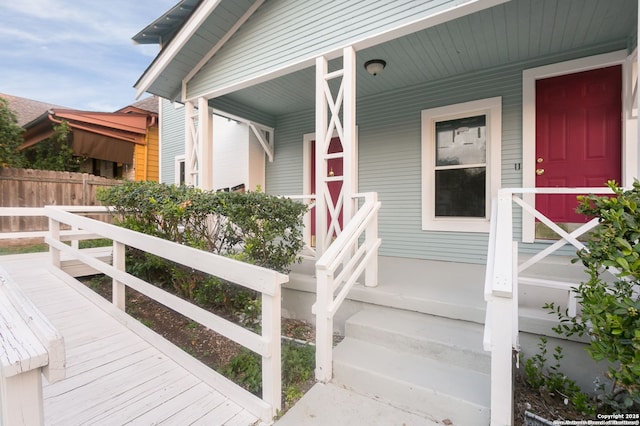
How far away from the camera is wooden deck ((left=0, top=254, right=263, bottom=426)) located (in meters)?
1.71

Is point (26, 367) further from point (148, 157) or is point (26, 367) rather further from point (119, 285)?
point (148, 157)

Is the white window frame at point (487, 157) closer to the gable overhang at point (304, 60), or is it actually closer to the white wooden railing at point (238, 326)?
the gable overhang at point (304, 60)

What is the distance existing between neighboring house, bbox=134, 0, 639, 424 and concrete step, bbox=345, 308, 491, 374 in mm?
126

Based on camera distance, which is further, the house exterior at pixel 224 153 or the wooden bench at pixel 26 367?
the house exterior at pixel 224 153

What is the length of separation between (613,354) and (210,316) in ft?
7.13

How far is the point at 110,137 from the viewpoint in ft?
27.6

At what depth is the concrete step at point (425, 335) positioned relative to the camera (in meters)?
2.06

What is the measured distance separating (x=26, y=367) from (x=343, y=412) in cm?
165

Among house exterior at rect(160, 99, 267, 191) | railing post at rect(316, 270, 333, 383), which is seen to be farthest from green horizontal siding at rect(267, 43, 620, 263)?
railing post at rect(316, 270, 333, 383)

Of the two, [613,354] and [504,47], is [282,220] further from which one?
[504,47]

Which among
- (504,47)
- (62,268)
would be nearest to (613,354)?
(504,47)

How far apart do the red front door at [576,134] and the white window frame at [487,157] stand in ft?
1.48

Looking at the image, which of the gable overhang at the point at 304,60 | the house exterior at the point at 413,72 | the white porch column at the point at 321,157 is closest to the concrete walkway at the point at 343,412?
the white porch column at the point at 321,157

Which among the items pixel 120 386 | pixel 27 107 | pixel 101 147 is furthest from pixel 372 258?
pixel 27 107
